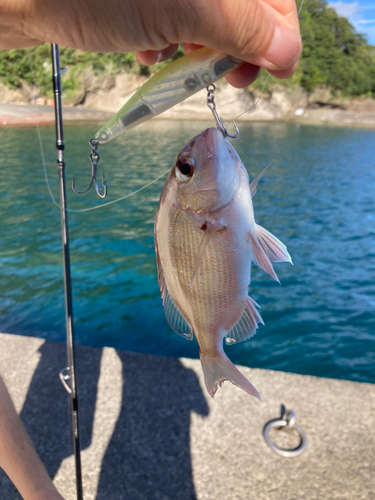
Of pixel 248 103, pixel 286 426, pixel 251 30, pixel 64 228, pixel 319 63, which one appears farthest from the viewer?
pixel 319 63

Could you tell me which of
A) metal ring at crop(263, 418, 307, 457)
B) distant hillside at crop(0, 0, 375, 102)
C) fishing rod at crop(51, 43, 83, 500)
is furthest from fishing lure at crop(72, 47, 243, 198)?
distant hillside at crop(0, 0, 375, 102)

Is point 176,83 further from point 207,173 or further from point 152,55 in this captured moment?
point 152,55

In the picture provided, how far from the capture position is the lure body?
3.92ft

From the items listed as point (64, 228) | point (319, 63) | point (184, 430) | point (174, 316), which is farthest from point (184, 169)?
point (319, 63)

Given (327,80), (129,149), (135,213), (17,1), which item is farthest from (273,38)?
(327,80)

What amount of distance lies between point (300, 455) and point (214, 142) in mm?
2224

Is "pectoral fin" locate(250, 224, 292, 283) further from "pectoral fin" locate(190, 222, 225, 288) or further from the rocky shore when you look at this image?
the rocky shore

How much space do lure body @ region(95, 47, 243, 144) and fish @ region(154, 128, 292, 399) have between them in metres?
0.16

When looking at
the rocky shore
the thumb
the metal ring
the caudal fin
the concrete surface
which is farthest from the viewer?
the rocky shore

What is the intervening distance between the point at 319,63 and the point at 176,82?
1978 inches

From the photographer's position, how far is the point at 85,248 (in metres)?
7.57

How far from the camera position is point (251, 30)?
1.07 meters

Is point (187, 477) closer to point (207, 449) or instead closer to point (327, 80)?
point (207, 449)

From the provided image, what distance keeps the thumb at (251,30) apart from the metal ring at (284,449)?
2.34m
